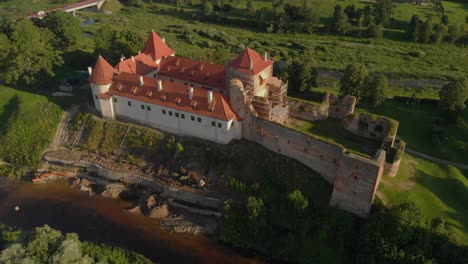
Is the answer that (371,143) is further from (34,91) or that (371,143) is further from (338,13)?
(338,13)

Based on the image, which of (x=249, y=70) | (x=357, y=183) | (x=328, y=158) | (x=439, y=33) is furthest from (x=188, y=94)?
(x=439, y=33)

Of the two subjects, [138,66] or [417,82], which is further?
[417,82]

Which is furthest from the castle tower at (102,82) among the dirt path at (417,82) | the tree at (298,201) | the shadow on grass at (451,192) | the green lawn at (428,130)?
the dirt path at (417,82)

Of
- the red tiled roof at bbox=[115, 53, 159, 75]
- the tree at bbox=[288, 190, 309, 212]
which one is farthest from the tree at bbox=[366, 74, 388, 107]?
the red tiled roof at bbox=[115, 53, 159, 75]

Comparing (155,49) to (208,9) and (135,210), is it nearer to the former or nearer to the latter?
(135,210)

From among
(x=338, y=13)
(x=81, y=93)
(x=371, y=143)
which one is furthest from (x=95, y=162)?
(x=338, y=13)

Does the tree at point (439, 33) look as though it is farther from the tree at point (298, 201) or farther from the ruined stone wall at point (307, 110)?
the tree at point (298, 201)
